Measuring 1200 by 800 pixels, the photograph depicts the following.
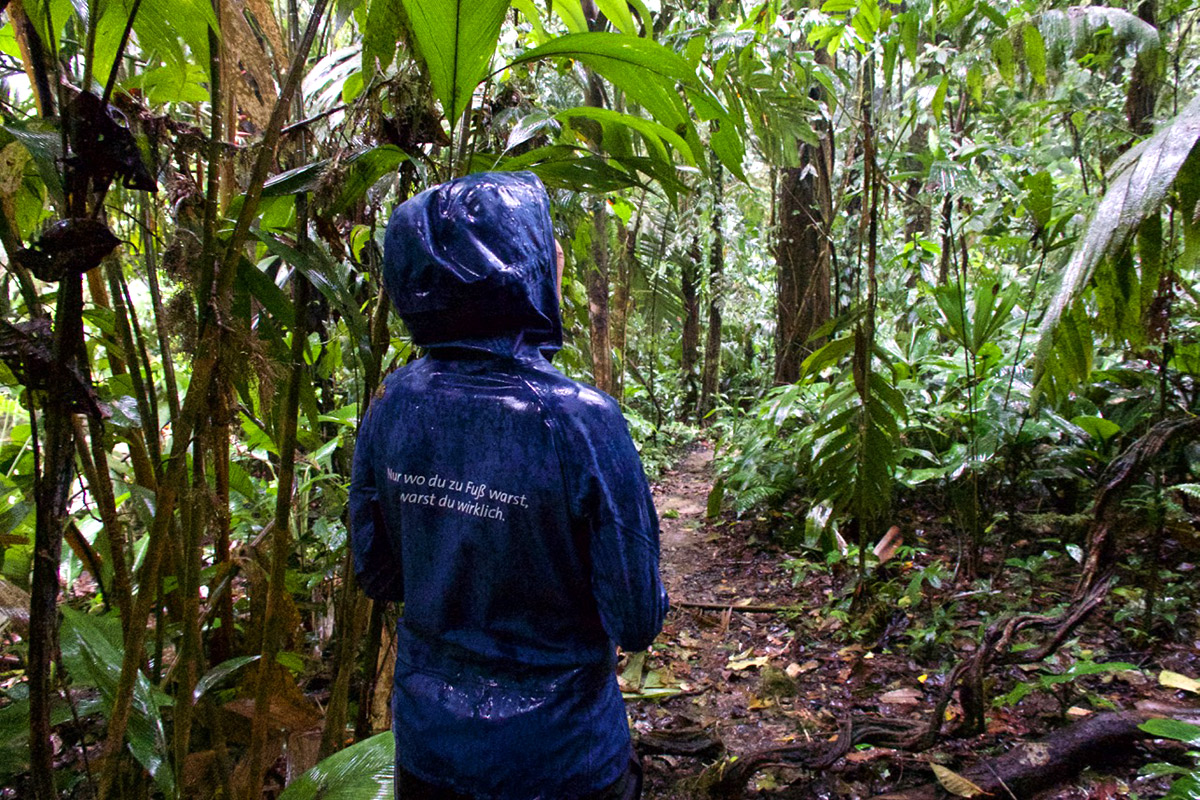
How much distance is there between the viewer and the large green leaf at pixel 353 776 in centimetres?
136

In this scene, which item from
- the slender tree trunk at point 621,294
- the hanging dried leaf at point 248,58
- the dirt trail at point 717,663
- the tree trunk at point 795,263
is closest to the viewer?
the hanging dried leaf at point 248,58

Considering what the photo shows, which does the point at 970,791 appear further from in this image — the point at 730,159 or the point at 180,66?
the point at 180,66

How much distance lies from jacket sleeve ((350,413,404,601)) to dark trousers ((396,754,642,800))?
33 cm

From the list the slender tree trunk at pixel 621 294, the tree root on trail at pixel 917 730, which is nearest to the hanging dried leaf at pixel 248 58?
the tree root on trail at pixel 917 730

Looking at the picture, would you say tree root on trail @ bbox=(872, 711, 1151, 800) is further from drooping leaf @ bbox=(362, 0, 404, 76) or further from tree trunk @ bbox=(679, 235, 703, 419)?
tree trunk @ bbox=(679, 235, 703, 419)

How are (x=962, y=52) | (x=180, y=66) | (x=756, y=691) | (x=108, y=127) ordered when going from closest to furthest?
(x=108, y=127) → (x=180, y=66) → (x=756, y=691) → (x=962, y=52)

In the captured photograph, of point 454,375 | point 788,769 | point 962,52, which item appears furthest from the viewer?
point 962,52

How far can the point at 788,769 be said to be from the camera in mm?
2018

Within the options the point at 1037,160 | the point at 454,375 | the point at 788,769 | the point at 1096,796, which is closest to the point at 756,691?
the point at 788,769

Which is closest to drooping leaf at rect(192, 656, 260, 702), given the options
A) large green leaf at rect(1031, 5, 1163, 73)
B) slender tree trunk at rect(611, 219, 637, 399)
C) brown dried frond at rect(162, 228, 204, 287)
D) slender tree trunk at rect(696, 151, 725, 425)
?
brown dried frond at rect(162, 228, 204, 287)

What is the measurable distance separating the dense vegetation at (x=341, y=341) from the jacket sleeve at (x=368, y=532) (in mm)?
126

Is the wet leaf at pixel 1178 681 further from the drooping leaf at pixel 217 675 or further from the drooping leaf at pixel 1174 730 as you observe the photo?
the drooping leaf at pixel 217 675

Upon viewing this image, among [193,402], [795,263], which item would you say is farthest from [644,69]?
[795,263]

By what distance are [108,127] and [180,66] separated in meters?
0.65
